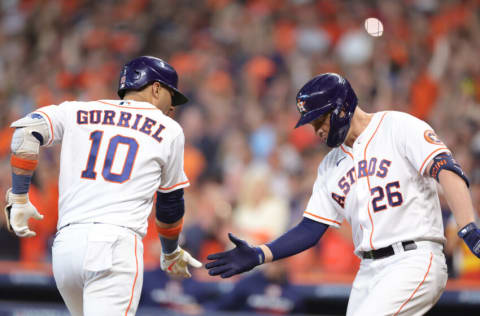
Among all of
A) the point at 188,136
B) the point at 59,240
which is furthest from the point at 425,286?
the point at 188,136

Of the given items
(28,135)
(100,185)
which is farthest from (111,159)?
(28,135)

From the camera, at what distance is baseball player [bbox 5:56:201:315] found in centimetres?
307

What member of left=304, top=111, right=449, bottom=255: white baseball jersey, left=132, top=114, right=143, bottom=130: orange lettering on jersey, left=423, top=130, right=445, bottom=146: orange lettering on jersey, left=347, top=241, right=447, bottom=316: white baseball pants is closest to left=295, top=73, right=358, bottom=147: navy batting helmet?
left=304, top=111, right=449, bottom=255: white baseball jersey

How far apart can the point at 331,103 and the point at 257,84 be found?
16.5 feet

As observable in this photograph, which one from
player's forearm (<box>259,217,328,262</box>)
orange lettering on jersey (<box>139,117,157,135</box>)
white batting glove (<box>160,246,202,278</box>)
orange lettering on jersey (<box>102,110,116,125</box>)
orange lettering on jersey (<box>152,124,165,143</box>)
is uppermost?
orange lettering on jersey (<box>102,110,116,125</box>)

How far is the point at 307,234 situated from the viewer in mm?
3639

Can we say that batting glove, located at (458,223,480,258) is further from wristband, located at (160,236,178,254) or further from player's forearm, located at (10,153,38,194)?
player's forearm, located at (10,153,38,194)

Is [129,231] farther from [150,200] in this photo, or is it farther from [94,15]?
[94,15]

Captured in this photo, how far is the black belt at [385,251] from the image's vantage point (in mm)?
3227

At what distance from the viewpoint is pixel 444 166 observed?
3.09m

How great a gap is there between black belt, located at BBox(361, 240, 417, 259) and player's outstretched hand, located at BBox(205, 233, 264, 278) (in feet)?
1.85

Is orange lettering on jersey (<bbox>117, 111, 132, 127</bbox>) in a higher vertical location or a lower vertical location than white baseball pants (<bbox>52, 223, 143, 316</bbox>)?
higher

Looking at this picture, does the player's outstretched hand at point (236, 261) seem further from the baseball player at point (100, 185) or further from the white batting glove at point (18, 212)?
the white batting glove at point (18, 212)

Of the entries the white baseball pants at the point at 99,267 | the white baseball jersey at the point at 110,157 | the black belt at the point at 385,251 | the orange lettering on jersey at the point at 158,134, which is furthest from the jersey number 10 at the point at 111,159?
the black belt at the point at 385,251
